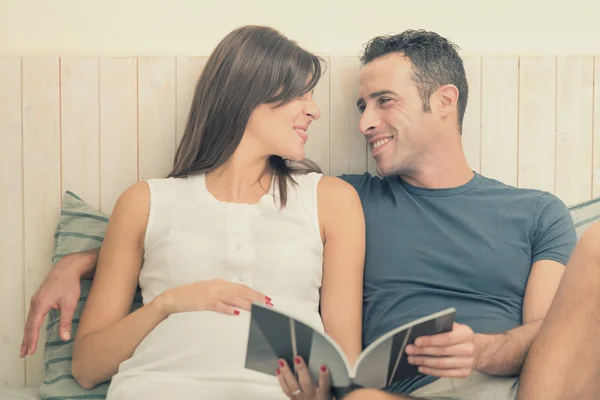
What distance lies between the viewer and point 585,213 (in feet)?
6.22

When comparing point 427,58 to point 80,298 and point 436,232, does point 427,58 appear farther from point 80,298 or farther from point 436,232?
point 80,298

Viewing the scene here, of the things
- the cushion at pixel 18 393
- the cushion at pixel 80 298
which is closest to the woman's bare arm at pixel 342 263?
the cushion at pixel 80 298

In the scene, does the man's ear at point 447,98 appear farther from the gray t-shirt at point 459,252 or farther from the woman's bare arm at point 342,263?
the woman's bare arm at point 342,263

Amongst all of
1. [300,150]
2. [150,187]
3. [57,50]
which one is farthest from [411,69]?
[57,50]

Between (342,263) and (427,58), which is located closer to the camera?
(342,263)

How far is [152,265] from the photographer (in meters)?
1.59

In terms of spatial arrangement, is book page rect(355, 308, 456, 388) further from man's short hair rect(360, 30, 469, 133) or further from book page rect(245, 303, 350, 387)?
man's short hair rect(360, 30, 469, 133)

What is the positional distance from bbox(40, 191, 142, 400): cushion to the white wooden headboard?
9 centimetres

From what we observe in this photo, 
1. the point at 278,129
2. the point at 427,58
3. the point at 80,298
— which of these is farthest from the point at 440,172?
the point at 80,298

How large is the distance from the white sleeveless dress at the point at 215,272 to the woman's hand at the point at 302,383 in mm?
204

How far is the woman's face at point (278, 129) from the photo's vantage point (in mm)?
1652

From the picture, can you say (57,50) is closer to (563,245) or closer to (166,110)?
(166,110)

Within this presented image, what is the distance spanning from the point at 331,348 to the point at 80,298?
2.81 feet

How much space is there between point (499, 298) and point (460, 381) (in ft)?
0.83
